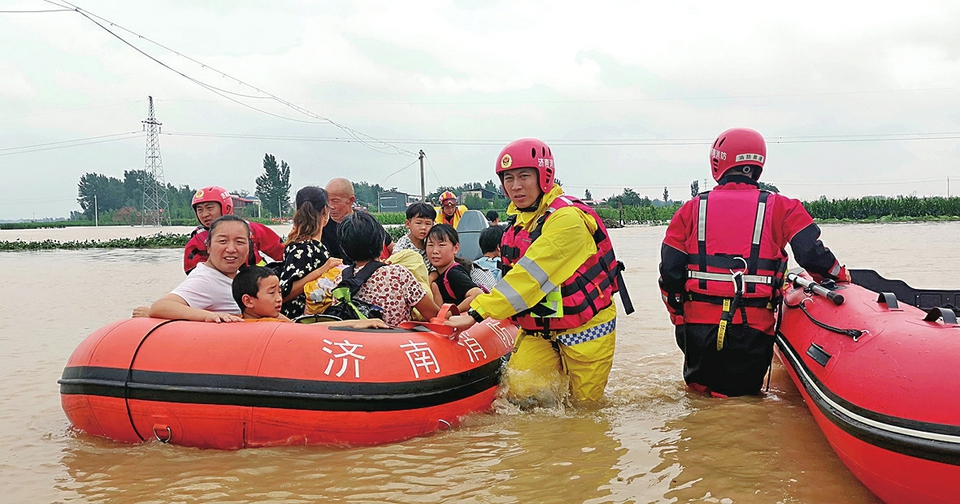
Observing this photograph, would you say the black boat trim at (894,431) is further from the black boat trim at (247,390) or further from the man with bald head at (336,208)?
the man with bald head at (336,208)

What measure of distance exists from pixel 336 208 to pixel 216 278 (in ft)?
5.86

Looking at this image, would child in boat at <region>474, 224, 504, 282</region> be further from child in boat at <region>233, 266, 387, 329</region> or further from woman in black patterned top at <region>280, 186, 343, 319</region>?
child in boat at <region>233, 266, 387, 329</region>

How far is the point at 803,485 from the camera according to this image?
10.5 ft

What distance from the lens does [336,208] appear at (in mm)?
5848

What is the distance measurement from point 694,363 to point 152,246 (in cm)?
3057

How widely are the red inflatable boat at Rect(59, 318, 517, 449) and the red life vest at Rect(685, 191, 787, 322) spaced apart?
5.66 ft

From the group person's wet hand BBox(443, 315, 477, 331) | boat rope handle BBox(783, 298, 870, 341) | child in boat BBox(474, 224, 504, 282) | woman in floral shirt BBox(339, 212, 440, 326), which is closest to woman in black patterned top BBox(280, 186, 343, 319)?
woman in floral shirt BBox(339, 212, 440, 326)

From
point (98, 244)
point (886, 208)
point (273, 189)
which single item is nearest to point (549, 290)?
point (98, 244)

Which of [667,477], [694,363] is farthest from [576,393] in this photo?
[667,477]

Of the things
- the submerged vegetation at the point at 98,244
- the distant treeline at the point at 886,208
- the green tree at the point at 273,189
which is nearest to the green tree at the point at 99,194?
the green tree at the point at 273,189

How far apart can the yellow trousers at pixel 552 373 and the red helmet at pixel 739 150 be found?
4.25 ft

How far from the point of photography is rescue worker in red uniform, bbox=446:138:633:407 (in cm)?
399

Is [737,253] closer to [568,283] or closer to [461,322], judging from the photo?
[568,283]

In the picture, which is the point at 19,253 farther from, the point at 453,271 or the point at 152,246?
the point at 453,271
